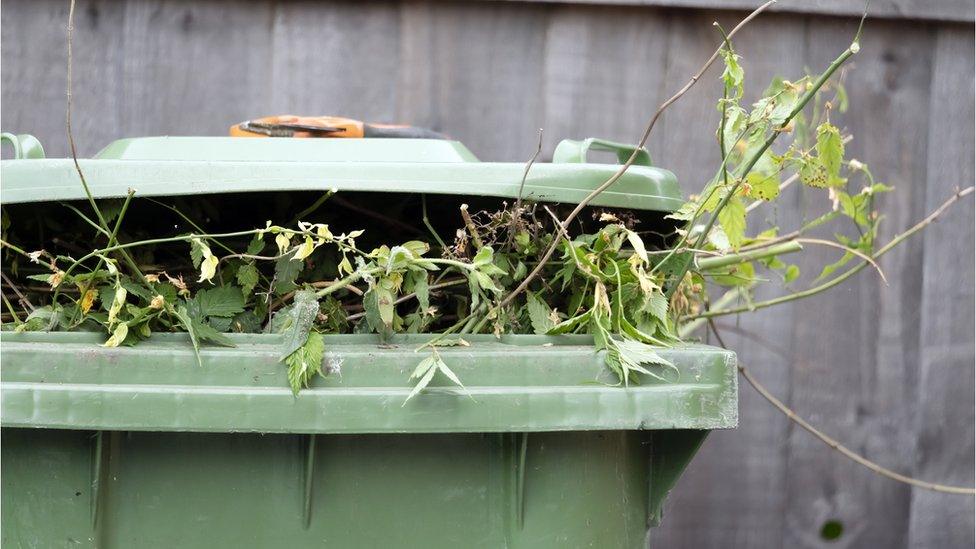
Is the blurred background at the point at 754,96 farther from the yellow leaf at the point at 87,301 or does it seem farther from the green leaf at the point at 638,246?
the yellow leaf at the point at 87,301

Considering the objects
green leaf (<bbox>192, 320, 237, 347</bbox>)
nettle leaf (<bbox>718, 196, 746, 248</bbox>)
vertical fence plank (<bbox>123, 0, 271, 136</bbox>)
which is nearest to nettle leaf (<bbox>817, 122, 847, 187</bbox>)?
nettle leaf (<bbox>718, 196, 746, 248</bbox>)

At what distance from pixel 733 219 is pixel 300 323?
0.71 meters

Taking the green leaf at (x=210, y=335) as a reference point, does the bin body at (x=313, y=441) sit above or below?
below

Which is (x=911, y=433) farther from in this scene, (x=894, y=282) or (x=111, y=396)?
(x=111, y=396)

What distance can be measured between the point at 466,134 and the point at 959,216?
139 cm

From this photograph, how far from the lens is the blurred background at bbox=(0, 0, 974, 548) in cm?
244

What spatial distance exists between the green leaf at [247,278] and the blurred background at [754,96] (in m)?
1.21

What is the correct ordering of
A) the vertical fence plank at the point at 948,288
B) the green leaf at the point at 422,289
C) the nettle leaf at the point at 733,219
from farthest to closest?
the vertical fence plank at the point at 948,288, the nettle leaf at the point at 733,219, the green leaf at the point at 422,289

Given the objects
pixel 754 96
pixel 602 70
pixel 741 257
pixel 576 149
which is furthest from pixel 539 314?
pixel 754 96

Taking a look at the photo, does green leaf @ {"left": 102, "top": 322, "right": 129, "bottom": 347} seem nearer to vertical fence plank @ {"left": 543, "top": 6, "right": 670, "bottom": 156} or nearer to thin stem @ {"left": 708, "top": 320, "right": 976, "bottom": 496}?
thin stem @ {"left": 708, "top": 320, "right": 976, "bottom": 496}

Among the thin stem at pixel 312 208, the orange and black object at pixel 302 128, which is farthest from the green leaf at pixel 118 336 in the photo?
the orange and black object at pixel 302 128

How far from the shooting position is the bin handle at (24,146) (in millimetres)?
1432

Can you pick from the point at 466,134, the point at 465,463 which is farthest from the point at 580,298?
the point at 466,134

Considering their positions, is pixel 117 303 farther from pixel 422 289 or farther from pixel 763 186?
pixel 763 186
